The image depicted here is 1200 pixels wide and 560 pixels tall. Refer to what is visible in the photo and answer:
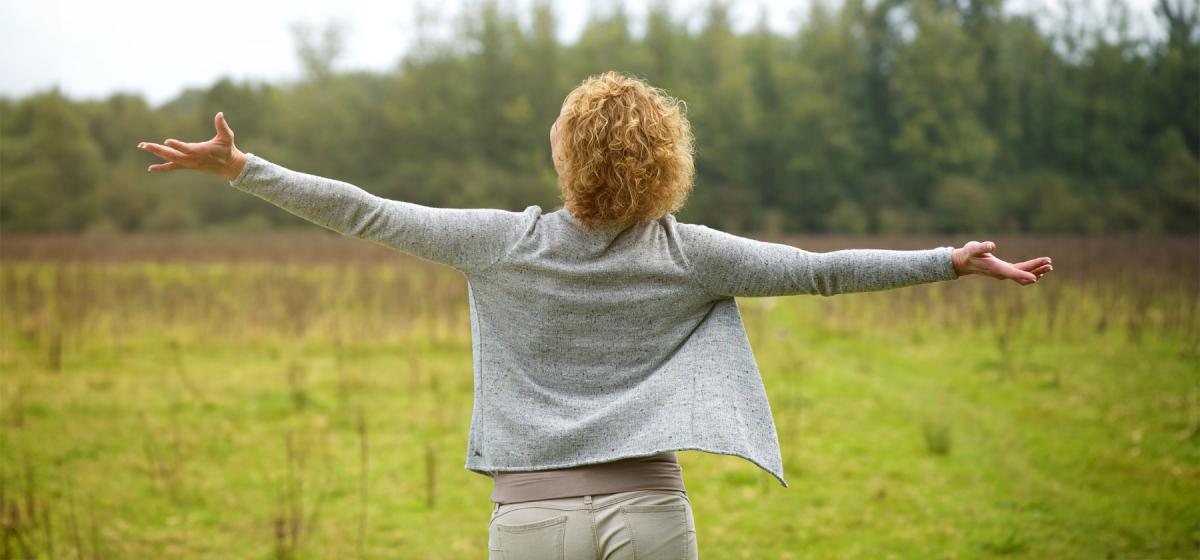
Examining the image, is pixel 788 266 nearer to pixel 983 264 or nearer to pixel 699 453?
pixel 983 264

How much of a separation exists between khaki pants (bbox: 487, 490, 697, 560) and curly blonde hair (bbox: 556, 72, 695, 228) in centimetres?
52

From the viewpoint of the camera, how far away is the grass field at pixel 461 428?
14.4 ft

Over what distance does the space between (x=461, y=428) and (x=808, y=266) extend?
4.99 meters

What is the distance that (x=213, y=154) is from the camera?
69.2 inches

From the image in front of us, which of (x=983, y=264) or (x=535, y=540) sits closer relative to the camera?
(x=535, y=540)

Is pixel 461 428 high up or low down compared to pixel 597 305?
down

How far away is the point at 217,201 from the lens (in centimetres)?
3788

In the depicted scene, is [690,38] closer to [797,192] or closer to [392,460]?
[797,192]

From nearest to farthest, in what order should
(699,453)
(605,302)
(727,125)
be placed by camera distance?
(605,302), (699,453), (727,125)

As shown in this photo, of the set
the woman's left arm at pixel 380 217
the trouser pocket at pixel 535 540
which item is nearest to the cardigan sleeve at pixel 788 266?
the woman's left arm at pixel 380 217

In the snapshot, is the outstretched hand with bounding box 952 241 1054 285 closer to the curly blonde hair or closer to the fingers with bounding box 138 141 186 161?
the curly blonde hair

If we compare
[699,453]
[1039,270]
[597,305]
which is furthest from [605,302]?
[699,453]

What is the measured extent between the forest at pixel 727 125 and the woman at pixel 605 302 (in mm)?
29777

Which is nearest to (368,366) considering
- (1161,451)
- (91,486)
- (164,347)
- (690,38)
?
(164,347)
